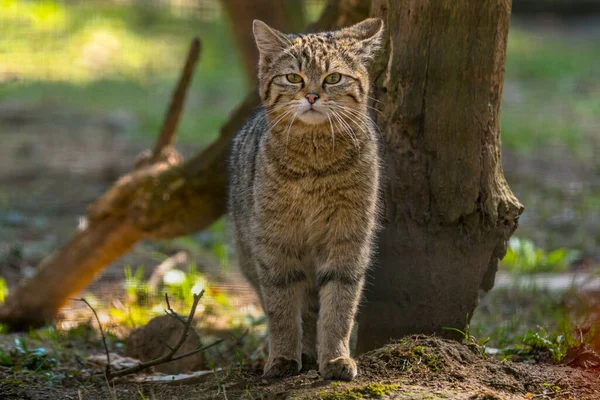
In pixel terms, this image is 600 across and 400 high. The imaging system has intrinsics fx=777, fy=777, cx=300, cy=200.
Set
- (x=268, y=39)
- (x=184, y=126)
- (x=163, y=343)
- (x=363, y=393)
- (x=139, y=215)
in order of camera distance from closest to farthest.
→ (x=363, y=393) < (x=268, y=39) < (x=163, y=343) < (x=139, y=215) < (x=184, y=126)

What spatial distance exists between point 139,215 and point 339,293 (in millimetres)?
2040

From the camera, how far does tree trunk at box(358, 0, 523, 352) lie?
337 centimetres

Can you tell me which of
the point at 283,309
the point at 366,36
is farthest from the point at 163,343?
the point at 366,36

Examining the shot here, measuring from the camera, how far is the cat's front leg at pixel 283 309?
11.0 ft

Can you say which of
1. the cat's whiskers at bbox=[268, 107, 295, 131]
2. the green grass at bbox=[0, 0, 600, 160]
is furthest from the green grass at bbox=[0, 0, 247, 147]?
the cat's whiskers at bbox=[268, 107, 295, 131]

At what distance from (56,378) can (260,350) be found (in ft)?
3.83

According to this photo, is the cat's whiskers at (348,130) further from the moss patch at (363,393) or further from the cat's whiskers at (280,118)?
the moss patch at (363,393)

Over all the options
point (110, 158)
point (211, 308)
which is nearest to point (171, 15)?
point (110, 158)

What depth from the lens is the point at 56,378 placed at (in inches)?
136

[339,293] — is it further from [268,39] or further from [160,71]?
[160,71]

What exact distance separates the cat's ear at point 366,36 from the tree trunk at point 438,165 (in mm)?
66

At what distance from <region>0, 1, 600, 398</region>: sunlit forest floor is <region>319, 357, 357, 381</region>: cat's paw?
2.11 feet

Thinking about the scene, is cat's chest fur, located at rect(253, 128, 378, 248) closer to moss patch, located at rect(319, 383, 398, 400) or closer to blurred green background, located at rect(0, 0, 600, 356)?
moss patch, located at rect(319, 383, 398, 400)

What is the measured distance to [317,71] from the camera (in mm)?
3381
